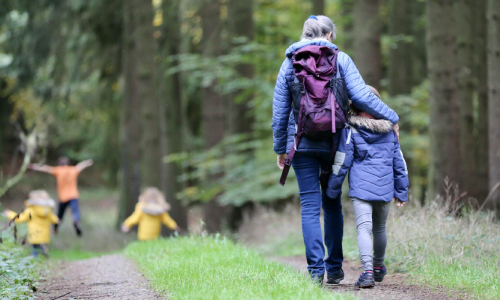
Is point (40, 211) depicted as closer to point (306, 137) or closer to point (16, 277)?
point (16, 277)

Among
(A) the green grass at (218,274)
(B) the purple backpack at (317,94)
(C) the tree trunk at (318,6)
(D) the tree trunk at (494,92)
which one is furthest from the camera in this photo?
(C) the tree trunk at (318,6)

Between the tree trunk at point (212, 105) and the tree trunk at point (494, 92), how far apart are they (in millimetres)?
7447

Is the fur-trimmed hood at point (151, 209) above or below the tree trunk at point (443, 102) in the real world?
below

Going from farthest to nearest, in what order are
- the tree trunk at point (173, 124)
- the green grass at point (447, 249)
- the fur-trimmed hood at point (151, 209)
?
the tree trunk at point (173, 124)
the fur-trimmed hood at point (151, 209)
the green grass at point (447, 249)

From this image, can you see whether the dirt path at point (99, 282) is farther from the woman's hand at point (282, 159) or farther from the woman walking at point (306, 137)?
the woman's hand at point (282, 159)

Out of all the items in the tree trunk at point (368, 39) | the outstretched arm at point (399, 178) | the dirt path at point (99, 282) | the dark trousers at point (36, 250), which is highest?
the tree trunk at point (368, 39)

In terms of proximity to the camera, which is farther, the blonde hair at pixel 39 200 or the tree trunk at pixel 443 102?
the blonde hair at pixel 39 200

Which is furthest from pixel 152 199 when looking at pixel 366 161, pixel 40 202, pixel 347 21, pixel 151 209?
pixel 347 21

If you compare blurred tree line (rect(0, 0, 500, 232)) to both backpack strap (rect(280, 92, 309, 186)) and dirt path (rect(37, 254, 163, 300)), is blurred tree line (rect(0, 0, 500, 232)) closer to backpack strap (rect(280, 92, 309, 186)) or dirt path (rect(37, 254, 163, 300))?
dirt path (rect(37, 254, 163, 300))

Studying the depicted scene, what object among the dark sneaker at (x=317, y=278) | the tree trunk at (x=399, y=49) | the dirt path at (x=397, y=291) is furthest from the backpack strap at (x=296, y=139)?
the tree trunk at (x=399, y=49)

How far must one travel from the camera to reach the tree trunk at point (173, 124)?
17.7m

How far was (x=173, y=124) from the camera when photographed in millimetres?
18938

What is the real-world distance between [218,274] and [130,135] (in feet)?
43.5

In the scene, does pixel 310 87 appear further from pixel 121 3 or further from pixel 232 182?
pixel 121 3
